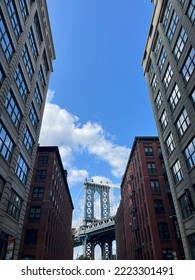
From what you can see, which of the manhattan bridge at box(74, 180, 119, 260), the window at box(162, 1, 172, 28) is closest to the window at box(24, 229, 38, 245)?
the window at box(162, 1, 172, 28)

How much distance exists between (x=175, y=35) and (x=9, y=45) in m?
18.0

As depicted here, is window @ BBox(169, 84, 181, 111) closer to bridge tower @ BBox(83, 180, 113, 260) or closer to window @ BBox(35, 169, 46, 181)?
window @ BBox(35, 169, 46, 181)

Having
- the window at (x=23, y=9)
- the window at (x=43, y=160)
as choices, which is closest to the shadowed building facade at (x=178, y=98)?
the window at (x=23, y=9)

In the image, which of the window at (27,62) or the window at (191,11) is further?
the window at (27,62)

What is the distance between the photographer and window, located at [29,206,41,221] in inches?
1825

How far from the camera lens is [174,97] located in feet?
89.6

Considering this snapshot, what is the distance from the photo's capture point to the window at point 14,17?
22484 millimetres

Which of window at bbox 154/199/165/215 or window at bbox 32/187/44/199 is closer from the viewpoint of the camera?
window at bbox 154/199/165/215

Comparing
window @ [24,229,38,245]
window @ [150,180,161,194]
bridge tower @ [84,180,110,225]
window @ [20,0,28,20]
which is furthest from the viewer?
bridge tower @ [84,180,110,225]

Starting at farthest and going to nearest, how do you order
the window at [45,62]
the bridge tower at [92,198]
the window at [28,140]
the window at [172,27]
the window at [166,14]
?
the bridge tower at [92,198], the window at [45,62], the window at [166,14], the window at [28,140], the window at [172,27]

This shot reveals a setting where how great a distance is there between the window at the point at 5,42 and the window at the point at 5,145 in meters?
7.06

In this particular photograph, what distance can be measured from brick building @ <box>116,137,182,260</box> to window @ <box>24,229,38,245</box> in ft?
70.4

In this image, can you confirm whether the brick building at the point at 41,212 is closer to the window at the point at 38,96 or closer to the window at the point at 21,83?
the window at the point at 38,96
